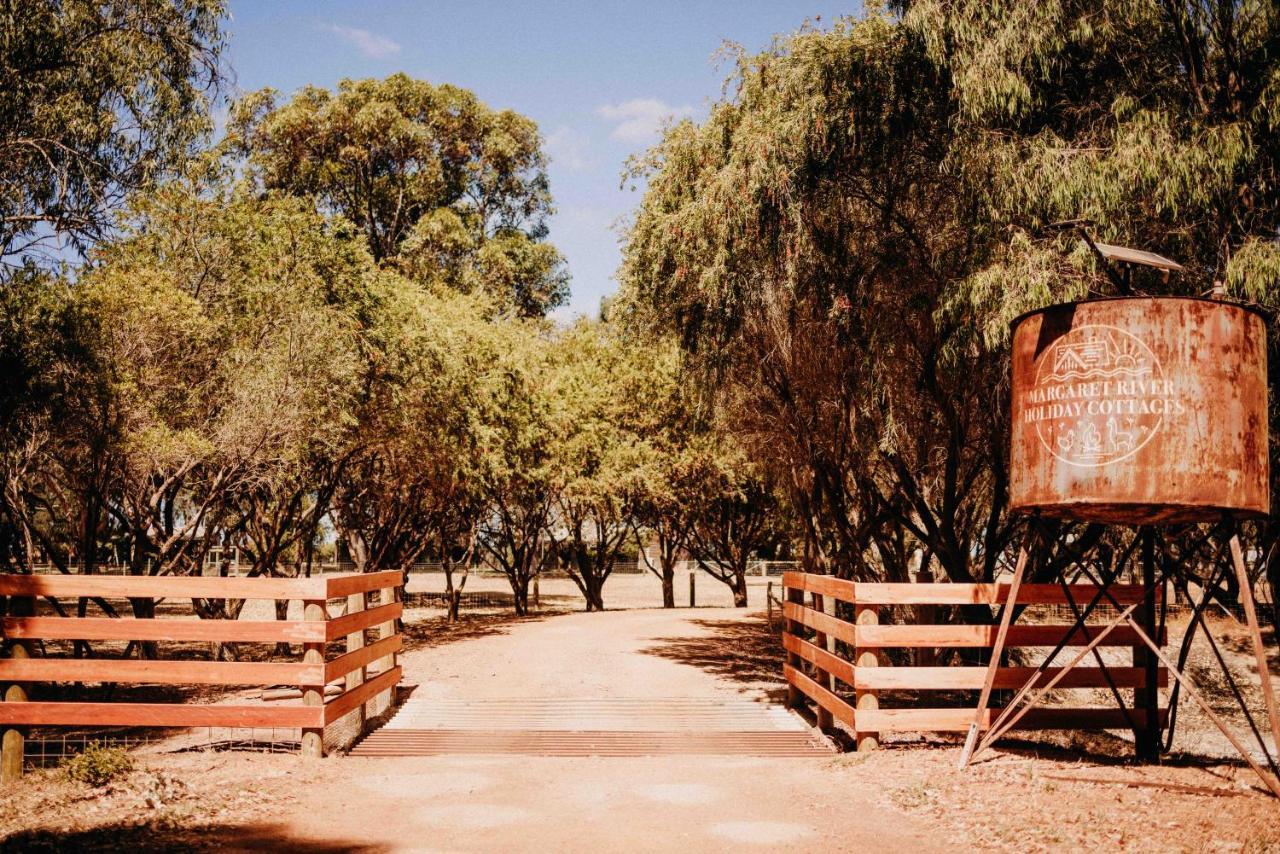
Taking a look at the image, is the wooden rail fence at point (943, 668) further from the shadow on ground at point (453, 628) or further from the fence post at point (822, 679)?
the shadow on ground at point (453, 628)

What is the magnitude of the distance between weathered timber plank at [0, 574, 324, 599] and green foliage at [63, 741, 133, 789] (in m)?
1.38

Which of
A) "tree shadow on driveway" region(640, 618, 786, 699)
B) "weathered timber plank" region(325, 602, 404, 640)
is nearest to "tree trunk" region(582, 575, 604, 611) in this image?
"tree shadow on driveway" region(640, 618, 786, 699)

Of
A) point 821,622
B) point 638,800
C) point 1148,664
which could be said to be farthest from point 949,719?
point 638,800

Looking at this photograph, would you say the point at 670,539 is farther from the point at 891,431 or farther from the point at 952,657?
the point at 891,431

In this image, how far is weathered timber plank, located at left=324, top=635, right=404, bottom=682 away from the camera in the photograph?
8157 mm

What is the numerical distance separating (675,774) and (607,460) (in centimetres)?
1816

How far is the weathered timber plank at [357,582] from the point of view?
8023mm

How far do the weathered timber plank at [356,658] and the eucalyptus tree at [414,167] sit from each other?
2091cm

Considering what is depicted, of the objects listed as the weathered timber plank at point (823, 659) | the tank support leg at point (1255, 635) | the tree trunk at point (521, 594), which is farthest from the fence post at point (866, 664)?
the tree trunk at point (521, 594)

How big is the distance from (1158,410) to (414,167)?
1201 inches

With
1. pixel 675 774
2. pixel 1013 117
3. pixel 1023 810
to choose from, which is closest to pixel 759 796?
pixel 675 774

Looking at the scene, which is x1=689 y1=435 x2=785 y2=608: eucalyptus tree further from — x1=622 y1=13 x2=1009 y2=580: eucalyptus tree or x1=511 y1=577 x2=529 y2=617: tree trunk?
x1=622 y1=13 x2=1009 y2=580: eucalyptus tree

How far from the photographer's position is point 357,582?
8852 mm

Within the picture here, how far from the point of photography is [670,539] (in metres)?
32.8
